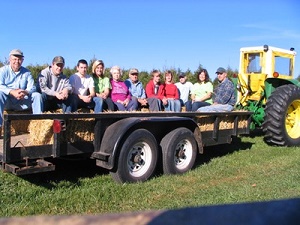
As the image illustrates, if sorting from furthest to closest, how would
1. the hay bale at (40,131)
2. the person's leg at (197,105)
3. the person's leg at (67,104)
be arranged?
the person's leg at (197,105) → the person's leg at (67,104) → the hay bale at (40,131)

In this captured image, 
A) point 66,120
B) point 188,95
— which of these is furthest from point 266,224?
point 188,95

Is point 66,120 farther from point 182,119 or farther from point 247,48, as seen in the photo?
point 247,48

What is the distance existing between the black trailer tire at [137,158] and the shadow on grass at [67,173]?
0.63 m

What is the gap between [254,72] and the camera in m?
9.05

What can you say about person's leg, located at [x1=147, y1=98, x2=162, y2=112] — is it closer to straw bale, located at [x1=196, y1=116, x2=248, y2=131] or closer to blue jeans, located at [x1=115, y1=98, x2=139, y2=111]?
blue jeans, located at [x1=115, y1=98, x2=139, y2=111]

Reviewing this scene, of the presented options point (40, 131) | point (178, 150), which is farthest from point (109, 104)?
point (40, 131)

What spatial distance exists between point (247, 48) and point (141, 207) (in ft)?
20.9

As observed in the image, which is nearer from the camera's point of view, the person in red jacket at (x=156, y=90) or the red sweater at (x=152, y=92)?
the person in red jacket at (x=156, y=90)

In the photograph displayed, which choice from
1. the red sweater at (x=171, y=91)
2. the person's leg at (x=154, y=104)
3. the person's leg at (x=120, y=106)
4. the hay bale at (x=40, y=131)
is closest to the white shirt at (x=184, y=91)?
the red sweater at (x=171, y=91)

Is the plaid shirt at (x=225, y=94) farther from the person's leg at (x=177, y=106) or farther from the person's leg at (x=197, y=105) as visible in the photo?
the person's leg at (x=177, y=106)

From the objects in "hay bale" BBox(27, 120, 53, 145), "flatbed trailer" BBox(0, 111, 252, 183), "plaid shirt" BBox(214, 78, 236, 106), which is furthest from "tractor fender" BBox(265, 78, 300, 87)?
"hay bale" BBox(27, 120, 53, 145)

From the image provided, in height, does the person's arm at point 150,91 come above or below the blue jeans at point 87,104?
above

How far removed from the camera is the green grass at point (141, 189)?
3.86 meters

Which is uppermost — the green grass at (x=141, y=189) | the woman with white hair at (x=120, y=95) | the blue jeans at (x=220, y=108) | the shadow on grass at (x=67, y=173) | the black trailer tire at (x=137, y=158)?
the woman with white hair at (x=120, y=95)
